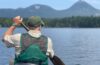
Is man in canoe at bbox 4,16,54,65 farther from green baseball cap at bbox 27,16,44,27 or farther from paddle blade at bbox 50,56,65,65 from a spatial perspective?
paddle blade at bbox 50,56,65,65

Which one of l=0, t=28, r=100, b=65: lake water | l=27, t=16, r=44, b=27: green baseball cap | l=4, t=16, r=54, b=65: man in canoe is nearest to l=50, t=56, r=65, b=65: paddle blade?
l=4, t=16, r=54, b=65: man in canoe

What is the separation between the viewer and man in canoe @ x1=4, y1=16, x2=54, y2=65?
714cm

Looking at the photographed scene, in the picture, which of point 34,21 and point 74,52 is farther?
point 74,52

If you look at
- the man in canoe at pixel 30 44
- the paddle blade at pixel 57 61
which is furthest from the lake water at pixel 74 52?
the man in canoe at pixel 30 44

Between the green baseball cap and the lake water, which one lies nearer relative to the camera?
the green baseball cap

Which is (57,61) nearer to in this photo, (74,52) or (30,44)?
(30,44)

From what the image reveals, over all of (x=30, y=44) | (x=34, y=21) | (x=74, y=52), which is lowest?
(x=74, y=52)

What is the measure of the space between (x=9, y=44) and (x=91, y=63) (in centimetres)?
3274

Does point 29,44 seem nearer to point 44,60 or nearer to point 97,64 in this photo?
point 44,60

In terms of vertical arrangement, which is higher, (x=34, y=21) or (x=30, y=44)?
(x=34, y=21)

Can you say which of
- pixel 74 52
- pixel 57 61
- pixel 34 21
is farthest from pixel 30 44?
pixel 74 52

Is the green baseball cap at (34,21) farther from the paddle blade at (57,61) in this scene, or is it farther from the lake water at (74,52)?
the lake water at (74,52)

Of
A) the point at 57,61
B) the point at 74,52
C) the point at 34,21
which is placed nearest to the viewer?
the point at 34,21

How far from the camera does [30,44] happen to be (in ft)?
23.6
